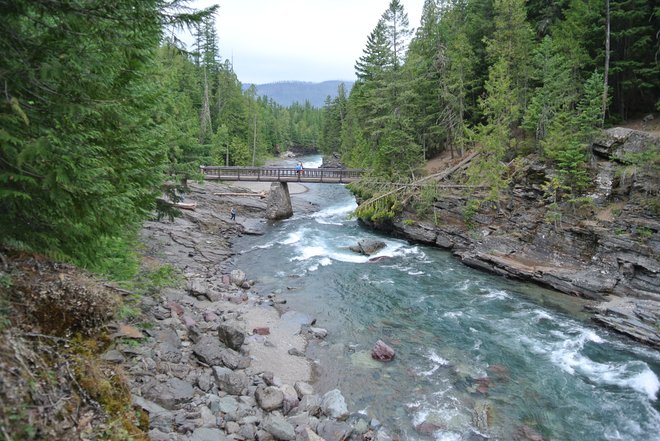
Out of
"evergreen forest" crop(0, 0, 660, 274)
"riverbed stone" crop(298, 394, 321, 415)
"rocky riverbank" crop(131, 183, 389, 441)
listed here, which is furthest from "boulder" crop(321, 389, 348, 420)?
"evergreen forest" crop(0, 0, 660, 274)

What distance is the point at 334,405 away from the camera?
34.6 ft

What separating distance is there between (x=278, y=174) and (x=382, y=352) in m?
26.3

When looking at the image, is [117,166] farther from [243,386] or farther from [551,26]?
[551,26]

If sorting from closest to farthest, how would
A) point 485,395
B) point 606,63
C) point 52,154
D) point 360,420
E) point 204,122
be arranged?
point 52,154
point 360,420
point 485,395
point 606,63
point 204,122

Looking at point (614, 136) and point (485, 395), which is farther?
point (614, 136)

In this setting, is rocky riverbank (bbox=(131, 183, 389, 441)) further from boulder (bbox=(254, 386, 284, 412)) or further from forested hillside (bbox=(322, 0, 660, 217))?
forested hillside (bbox=(322, 0, 660, 217))

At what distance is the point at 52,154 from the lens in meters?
4.52

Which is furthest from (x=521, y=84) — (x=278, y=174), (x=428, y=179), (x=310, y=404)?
(x=310, y=404)

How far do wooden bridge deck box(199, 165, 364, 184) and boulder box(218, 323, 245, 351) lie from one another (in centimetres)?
2428

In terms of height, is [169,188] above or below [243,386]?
above

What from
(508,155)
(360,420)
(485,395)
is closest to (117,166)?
(360,420)

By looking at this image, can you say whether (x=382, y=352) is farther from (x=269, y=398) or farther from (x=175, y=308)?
(x=175, y=308)

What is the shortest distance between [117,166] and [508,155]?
28.0m

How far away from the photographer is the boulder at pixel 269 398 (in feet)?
32.3
